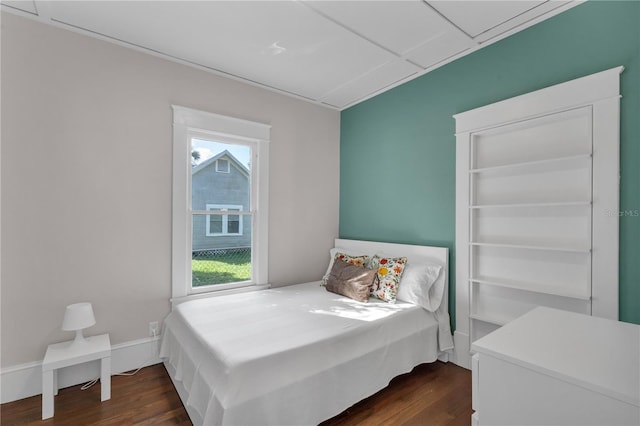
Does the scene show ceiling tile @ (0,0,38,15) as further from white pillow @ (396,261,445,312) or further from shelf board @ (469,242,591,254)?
shelf board @ (469,242,591,254)

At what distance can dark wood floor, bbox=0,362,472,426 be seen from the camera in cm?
192

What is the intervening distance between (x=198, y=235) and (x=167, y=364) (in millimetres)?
1152

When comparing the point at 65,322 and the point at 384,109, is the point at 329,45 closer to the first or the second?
the point at 384,109

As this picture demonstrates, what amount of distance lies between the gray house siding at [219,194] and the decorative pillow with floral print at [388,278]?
1.46m

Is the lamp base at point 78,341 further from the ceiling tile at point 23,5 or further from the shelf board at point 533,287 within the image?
the shelf board at point 533,287

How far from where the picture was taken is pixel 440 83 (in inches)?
113

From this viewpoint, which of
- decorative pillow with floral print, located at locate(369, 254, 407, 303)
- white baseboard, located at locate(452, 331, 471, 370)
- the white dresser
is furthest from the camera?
decorative pillow with floral print, located at locate(369, 254, 407, 303)

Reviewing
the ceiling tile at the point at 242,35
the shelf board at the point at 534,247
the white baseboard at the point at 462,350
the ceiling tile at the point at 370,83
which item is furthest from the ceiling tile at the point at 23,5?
the white baseboard at the point at 462,350

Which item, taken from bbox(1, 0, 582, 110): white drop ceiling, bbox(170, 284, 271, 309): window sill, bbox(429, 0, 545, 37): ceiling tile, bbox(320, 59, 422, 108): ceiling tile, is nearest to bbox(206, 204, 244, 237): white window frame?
bbox(170, 284, 271, 309): window sill

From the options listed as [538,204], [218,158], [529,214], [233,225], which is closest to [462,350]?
[529,214]

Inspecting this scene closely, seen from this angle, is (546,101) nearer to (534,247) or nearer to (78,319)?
(534,247)

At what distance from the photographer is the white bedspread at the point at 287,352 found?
159cm

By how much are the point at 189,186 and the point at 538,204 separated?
2953 mm

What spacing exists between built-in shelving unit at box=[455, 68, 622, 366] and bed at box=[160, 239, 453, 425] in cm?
35
